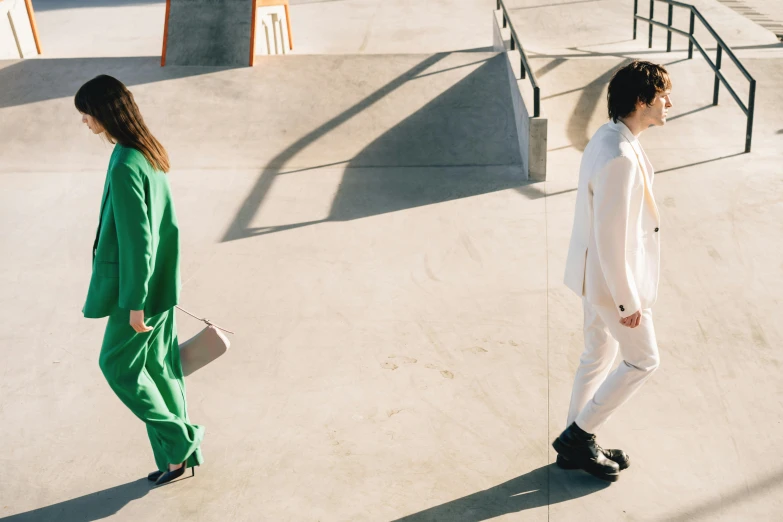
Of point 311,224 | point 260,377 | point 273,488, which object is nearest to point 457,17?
point 311,224

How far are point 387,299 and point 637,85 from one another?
2.75 meters

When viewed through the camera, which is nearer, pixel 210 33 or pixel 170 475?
pixel 170 475

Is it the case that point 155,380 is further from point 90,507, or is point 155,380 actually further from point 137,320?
point 90,507

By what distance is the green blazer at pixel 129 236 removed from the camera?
342 centimetres

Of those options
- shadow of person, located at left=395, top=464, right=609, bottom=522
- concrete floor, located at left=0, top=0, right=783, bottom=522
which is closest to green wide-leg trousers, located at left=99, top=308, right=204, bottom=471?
concrete floor, located at left=0, top=0, right=783, bottom=522

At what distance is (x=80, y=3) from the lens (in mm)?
16922

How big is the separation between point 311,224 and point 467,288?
1.73 m

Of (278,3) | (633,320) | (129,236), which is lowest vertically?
(278,3)

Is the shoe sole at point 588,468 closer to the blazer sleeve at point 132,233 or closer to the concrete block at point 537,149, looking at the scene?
the blazer sleeve at point 132,233

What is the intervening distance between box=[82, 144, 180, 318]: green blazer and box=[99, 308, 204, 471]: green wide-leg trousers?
106 millimetres

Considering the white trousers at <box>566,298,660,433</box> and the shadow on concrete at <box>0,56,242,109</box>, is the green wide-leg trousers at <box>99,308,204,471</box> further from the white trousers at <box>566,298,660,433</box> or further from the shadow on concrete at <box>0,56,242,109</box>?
the shadow on concrete at <box>0,56,242,109</box>

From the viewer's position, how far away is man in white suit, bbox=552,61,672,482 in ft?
11.0

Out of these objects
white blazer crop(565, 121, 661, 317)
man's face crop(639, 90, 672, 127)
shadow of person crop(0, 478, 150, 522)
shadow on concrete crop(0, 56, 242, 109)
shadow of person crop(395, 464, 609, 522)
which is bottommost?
shadow on concrete crop(0, 56, 242, 109)

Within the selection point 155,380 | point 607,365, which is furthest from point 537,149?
point 155,380
